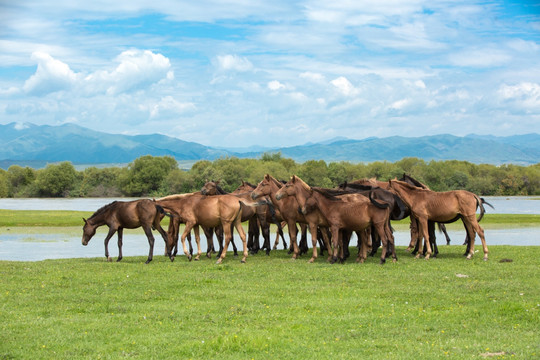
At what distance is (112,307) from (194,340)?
285 centimetres

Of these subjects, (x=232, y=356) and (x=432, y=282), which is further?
(x=432, y=282)

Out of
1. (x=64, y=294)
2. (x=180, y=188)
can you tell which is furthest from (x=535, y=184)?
(x=64, y=294)

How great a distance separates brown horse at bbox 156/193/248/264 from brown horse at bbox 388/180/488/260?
4.82 m

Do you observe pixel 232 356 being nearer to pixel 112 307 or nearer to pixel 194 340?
pixel 194 340

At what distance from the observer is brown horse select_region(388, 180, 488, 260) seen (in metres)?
17.0

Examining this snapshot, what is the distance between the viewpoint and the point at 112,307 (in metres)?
10.7

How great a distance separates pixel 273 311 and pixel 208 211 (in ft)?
24.6

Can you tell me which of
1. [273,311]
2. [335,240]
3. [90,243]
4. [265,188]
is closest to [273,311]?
[273,311]

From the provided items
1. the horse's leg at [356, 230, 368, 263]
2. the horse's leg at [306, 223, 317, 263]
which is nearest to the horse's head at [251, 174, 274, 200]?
Answer: the horse's leg at [306, 223, 317, 263]

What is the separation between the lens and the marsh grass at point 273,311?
8.15 m

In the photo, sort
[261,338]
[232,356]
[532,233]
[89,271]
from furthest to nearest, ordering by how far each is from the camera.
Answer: [532,233]
[89,271]
[261,338]
[232,356]

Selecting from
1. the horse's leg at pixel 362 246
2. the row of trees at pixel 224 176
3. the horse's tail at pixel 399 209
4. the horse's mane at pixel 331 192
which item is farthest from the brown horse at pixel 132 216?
the row of trees at pixel 224 176

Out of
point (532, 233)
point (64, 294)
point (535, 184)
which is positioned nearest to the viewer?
point (64, 294)

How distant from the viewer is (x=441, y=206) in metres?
17.2
